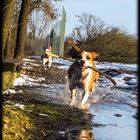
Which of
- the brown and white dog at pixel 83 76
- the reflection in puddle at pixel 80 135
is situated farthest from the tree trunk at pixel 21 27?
the reflection in puddle at pixel 80 135

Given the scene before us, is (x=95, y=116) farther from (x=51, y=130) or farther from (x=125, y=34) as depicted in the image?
(x=125, y=34)

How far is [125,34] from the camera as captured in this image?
4806cm

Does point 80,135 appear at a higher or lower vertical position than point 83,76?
lower

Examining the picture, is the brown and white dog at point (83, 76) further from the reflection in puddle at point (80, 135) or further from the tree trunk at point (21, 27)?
the tree trunk at point (21, 27)

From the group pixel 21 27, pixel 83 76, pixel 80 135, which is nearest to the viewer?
pixel 80 135

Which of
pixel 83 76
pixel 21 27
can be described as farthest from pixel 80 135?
pixel 21 27

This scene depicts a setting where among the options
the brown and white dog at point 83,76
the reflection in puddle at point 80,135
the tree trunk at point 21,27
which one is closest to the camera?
the reflection in puddle at point 80,135

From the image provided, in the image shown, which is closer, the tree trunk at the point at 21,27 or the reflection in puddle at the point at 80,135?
the reflection in puddle at the point at 80,135

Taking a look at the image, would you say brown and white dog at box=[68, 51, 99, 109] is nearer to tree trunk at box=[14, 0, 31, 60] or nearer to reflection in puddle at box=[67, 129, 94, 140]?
reflection in puddle at box=[67, 129, 94, 140]

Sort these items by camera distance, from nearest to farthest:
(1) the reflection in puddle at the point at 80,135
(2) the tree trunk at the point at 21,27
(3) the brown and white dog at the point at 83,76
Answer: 1. (1) the reflection in puddle at the point at 80,135
2. (3) the brown and white dog at the point at 83,76
3. (2) the tree trunk at the point at 21,27

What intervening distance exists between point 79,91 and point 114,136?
193 inches

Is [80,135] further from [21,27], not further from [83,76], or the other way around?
[21,27]

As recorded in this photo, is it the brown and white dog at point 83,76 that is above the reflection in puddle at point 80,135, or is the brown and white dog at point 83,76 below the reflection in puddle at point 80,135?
above

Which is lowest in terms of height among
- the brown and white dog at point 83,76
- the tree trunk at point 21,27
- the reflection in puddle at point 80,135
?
the reflection in puddle at point 80,135
